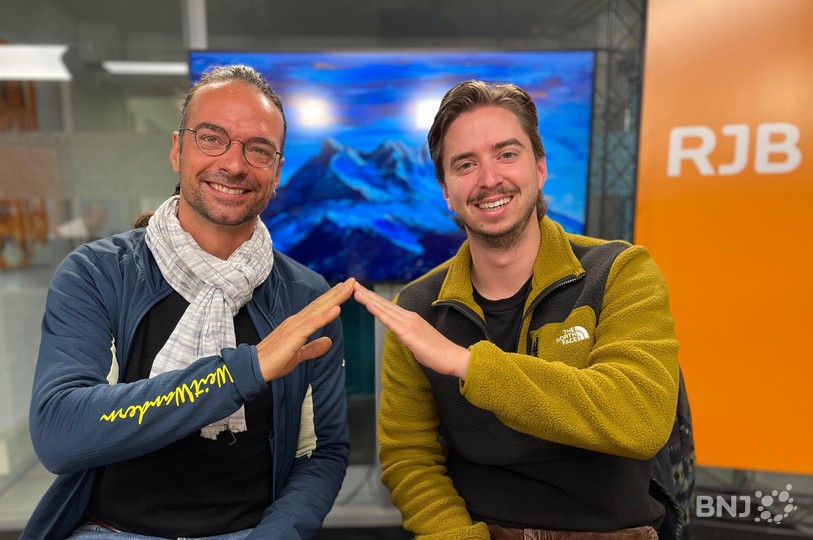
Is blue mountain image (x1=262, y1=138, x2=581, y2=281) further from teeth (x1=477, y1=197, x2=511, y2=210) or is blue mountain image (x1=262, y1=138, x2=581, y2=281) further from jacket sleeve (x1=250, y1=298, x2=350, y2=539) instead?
teeth (x1=477, y1=197, x2=511, y2=210)

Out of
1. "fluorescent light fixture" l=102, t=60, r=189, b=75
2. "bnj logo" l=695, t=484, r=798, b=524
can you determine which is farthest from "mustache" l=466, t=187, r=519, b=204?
"bnj logo" l=695, t=484, r=798, b=524

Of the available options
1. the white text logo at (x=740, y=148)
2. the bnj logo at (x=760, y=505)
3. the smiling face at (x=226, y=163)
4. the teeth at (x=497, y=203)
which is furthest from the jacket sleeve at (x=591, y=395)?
the bnj logo at (x=760, y=505)

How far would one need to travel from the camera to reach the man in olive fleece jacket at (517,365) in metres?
1.26

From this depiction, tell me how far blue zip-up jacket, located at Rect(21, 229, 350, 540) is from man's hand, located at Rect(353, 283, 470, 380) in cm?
35

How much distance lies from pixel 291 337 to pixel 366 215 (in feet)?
4.72

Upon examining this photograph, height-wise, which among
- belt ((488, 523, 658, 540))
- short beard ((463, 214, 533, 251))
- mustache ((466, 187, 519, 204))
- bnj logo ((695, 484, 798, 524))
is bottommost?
bnj logo ((695, 484, 798, 524))

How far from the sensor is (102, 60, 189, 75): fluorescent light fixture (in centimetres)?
279

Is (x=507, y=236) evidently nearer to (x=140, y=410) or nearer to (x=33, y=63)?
(x=140, y=410)

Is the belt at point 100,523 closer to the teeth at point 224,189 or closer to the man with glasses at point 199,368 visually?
the man with glasses at point 199,368

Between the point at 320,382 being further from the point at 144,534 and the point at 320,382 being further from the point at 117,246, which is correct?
the point at 117,246

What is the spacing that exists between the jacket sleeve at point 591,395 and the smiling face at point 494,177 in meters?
0.44

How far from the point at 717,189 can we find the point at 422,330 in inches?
77.5

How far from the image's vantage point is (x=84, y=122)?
9.14ft

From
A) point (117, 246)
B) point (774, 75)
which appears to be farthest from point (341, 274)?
point (774, 75)
